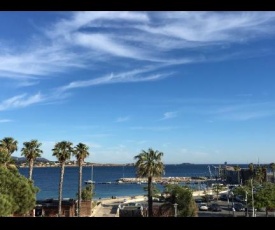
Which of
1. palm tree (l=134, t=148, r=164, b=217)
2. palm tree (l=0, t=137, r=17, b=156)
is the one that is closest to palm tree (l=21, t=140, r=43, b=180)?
palm tree (l=0, t=137, r=17, b=156)

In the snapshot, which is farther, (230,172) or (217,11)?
(230,172)

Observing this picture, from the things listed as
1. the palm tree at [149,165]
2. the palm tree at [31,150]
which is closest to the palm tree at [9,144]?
the palm tree at [31,150]

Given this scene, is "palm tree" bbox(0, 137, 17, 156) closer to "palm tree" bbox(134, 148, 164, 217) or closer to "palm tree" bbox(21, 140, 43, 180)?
"palm tree" bbox(21, 140, 43, 180)

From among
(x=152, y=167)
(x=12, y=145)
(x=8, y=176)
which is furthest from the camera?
(x=12, y=145)

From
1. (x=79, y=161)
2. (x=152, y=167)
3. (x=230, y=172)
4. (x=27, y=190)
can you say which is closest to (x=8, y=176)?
(x=27, y=190)

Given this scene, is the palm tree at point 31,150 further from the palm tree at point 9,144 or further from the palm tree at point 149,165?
the palm tree at point 149,165

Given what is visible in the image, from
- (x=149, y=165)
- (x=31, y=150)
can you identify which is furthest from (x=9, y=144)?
(x=149, y=165)

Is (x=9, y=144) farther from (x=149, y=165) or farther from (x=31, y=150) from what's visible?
(x=149, y=165)

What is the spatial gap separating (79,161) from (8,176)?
59.1 feet
